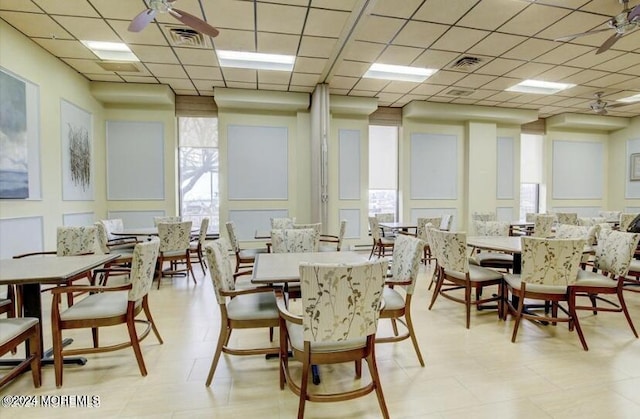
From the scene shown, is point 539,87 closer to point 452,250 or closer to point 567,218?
point 567,218

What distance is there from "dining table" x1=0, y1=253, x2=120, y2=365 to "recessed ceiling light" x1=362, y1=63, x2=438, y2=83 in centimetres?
478

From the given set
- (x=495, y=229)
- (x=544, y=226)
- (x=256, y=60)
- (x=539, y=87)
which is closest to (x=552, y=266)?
(x=495, y=229)

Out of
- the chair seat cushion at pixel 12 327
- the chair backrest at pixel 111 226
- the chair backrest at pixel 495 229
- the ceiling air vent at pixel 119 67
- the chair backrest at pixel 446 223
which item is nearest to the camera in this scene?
the chair seat cushion at pixel 12 327

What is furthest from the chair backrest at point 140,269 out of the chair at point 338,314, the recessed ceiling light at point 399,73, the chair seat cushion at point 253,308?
the recessed ceiling light at point 399,73

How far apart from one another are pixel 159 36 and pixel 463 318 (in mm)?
4892

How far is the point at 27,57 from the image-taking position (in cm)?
414

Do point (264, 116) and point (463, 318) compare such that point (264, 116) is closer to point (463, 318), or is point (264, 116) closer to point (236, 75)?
point (236, 75)

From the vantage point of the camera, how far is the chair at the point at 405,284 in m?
2.24

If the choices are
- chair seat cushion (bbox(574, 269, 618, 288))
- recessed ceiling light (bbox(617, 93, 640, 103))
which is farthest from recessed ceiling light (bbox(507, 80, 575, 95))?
chair seat cushion (bbox(574, 269, 618, 288))

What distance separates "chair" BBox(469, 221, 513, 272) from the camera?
12.6ft

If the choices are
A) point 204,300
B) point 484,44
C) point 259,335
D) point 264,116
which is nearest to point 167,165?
point 264,116

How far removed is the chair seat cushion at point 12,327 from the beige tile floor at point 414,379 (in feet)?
1.39

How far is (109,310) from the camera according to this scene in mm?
2168

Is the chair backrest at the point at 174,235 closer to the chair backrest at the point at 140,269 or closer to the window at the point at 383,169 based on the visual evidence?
the chair backrest at the point at 140,269
